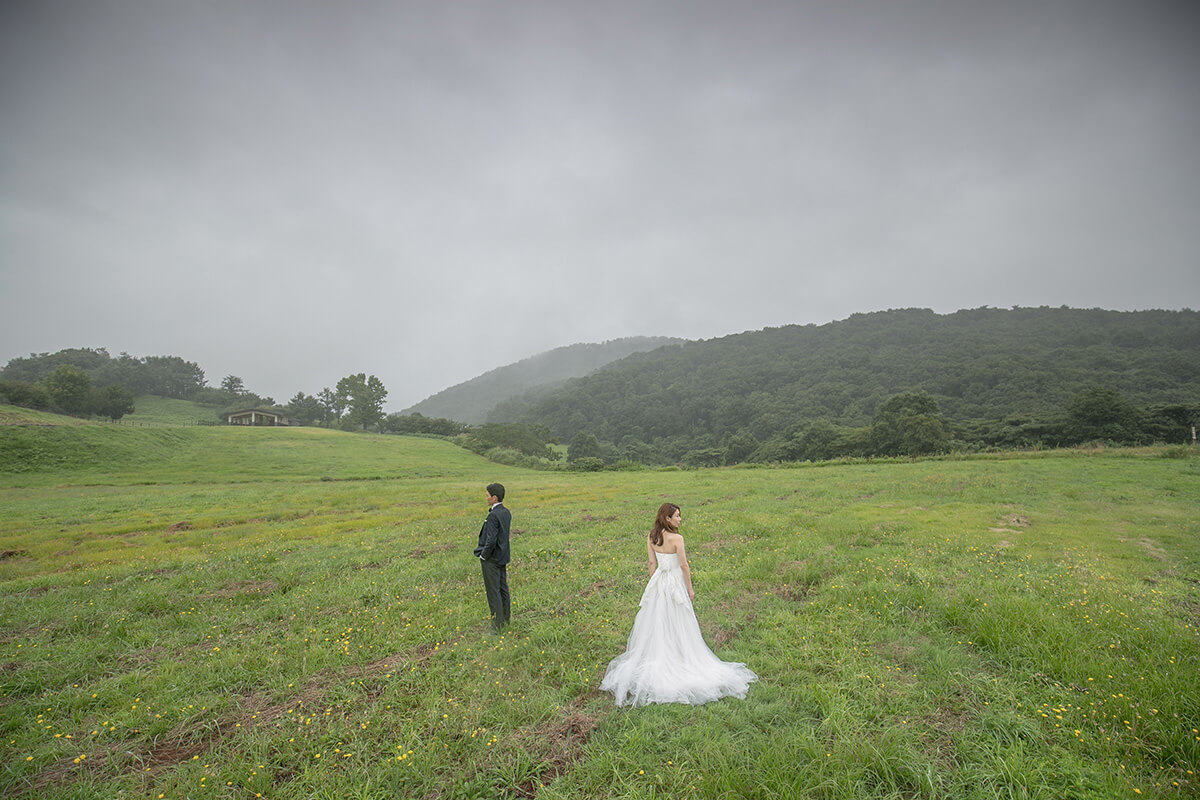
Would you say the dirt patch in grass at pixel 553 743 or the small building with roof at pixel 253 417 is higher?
the small building with roof at pixel 253 417

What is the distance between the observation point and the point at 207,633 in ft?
30.3

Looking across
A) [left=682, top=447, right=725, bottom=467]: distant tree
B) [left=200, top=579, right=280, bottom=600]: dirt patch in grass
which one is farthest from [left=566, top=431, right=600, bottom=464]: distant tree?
[left=200, top=579, right=280, bottom=600]: dirt patch in grass

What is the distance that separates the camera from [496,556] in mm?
9062

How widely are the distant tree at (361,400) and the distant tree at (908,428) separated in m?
107

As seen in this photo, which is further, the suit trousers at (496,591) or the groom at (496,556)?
the suit trousers at (496,591)

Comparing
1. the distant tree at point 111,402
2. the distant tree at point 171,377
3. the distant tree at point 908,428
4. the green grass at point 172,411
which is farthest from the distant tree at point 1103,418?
the distant tree at point 171,377

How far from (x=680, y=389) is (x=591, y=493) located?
11682cm

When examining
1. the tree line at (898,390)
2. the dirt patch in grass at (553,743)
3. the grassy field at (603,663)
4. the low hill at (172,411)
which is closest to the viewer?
the grassy field at (603,663)

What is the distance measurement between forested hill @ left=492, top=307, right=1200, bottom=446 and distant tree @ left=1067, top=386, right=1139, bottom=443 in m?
15.8

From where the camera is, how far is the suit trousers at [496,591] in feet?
29.9

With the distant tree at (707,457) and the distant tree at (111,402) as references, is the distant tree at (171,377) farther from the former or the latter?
the distant tree at (707,457)

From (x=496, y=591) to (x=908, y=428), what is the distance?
6705 cm

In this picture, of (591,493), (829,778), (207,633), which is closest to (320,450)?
(591,493)

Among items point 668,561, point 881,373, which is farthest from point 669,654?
point 881,373
